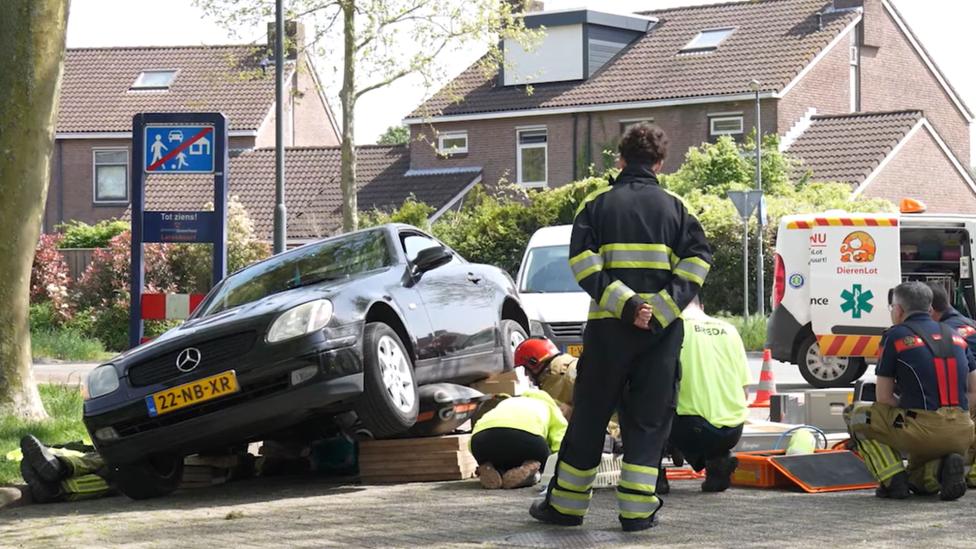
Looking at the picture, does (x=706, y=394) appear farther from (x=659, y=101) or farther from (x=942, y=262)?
(x=659, y=101)

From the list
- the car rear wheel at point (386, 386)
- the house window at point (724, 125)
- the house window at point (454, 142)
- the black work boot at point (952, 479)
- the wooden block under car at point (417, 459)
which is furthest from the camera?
the house window at point (454, 142)

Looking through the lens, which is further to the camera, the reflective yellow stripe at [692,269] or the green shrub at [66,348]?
the green shrub at [66,348]

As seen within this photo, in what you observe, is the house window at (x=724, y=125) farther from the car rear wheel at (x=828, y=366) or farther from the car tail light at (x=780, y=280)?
the car rear wheel at (x=828, y=366)

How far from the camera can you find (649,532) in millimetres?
7941

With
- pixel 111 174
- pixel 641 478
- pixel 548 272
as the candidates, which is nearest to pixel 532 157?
pixel 111 174

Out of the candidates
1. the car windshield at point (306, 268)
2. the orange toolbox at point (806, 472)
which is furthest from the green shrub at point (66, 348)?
the orange toolbox at point (806, 472)

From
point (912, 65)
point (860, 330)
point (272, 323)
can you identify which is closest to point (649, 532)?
point (272, 323)

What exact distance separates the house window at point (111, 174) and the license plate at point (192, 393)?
43044 mm

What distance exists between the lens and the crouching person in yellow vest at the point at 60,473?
10445 mm

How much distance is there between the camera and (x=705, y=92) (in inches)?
1708

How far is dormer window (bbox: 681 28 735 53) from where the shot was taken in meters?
45.8

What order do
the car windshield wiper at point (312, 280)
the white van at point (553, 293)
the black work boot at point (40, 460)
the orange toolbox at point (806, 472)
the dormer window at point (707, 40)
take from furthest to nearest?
1. the dormer window at point (707, 40)
2. the white van at point (553, 293)
3. the car windshield wiper at point (312, 280)
4. the black work boot at point (40, 460)
5. the orange toolbox at point (806, 472)

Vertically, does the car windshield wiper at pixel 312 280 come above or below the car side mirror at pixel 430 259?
below

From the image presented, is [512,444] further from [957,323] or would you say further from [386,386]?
[957,323]
